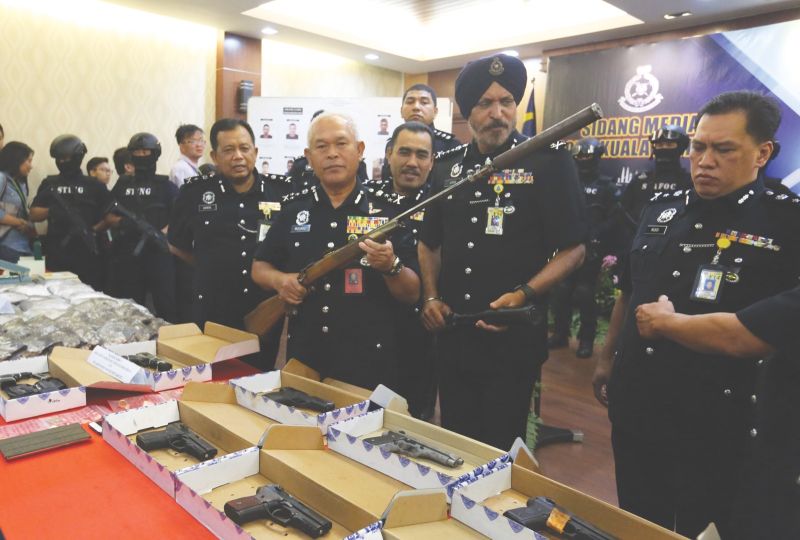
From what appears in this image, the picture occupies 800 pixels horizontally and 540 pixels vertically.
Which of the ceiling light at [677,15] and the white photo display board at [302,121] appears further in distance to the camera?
the white photo display board at [302,121]

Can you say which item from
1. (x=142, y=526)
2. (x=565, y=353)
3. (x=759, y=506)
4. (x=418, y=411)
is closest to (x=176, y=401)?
(x=142, y=526)

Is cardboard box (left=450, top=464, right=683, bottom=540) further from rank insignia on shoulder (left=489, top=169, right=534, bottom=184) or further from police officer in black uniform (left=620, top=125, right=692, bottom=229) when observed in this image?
police officer in black uniform (left=620, top=125, right=692, bottom=229)

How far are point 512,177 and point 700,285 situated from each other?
651 millimetres

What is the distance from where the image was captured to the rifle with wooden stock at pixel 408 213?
60.7 inches

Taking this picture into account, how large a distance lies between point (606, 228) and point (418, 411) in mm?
3005

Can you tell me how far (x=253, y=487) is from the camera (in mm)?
1124

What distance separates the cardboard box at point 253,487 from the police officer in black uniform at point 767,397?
87 cm

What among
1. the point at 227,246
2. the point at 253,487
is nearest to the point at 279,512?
the point at 253,487

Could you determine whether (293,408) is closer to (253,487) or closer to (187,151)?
(253,487)

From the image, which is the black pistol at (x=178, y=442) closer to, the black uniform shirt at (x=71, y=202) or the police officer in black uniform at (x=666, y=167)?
the black uniform shirt at (x=71, y=202)

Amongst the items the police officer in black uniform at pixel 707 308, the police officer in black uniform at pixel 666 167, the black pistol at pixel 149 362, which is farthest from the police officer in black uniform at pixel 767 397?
the police officer in black uniform at pixel 666 167

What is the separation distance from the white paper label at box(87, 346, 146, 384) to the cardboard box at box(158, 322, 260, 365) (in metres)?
0.20

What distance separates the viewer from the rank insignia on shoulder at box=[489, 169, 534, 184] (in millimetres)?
1793

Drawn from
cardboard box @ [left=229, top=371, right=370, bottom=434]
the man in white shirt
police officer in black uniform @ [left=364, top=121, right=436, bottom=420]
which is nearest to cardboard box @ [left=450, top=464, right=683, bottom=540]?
cardboard box @ [left=229, top=371, right=370, bottom=434]
